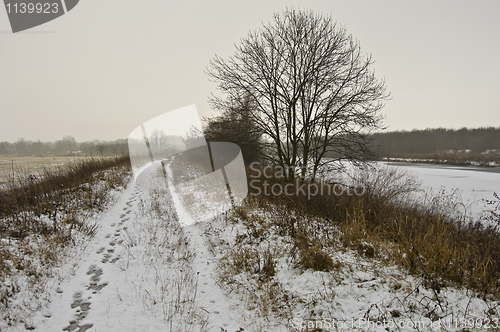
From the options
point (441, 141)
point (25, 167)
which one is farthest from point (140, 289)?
point (441, 141)

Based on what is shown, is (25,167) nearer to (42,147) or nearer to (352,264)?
(352,264)

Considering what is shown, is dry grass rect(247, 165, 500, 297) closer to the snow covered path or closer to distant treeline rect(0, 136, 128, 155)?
the snow covered path

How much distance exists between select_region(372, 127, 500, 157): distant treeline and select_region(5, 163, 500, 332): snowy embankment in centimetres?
6256

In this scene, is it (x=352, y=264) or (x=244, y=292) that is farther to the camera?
(x=352, y=264)

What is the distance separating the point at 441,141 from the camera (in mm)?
66875

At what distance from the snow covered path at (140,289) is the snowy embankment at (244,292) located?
0.6 inches

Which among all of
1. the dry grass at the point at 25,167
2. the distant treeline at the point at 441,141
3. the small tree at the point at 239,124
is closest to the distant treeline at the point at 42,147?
the dry grass at the point at 25,167

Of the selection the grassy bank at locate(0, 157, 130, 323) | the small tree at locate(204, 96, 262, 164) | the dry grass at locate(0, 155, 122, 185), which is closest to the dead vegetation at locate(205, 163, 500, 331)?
the grassy bank at locate(0, 157, 130, 323)

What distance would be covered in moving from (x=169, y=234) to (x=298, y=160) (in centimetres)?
699

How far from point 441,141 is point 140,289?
8659 cm

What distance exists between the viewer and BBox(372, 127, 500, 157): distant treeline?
59987 millimetres

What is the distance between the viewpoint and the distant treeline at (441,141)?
60.0 metres

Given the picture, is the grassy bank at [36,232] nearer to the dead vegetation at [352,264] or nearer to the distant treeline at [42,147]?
the dead vegetation at [352,264]

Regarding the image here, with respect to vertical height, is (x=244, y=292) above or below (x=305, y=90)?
below
